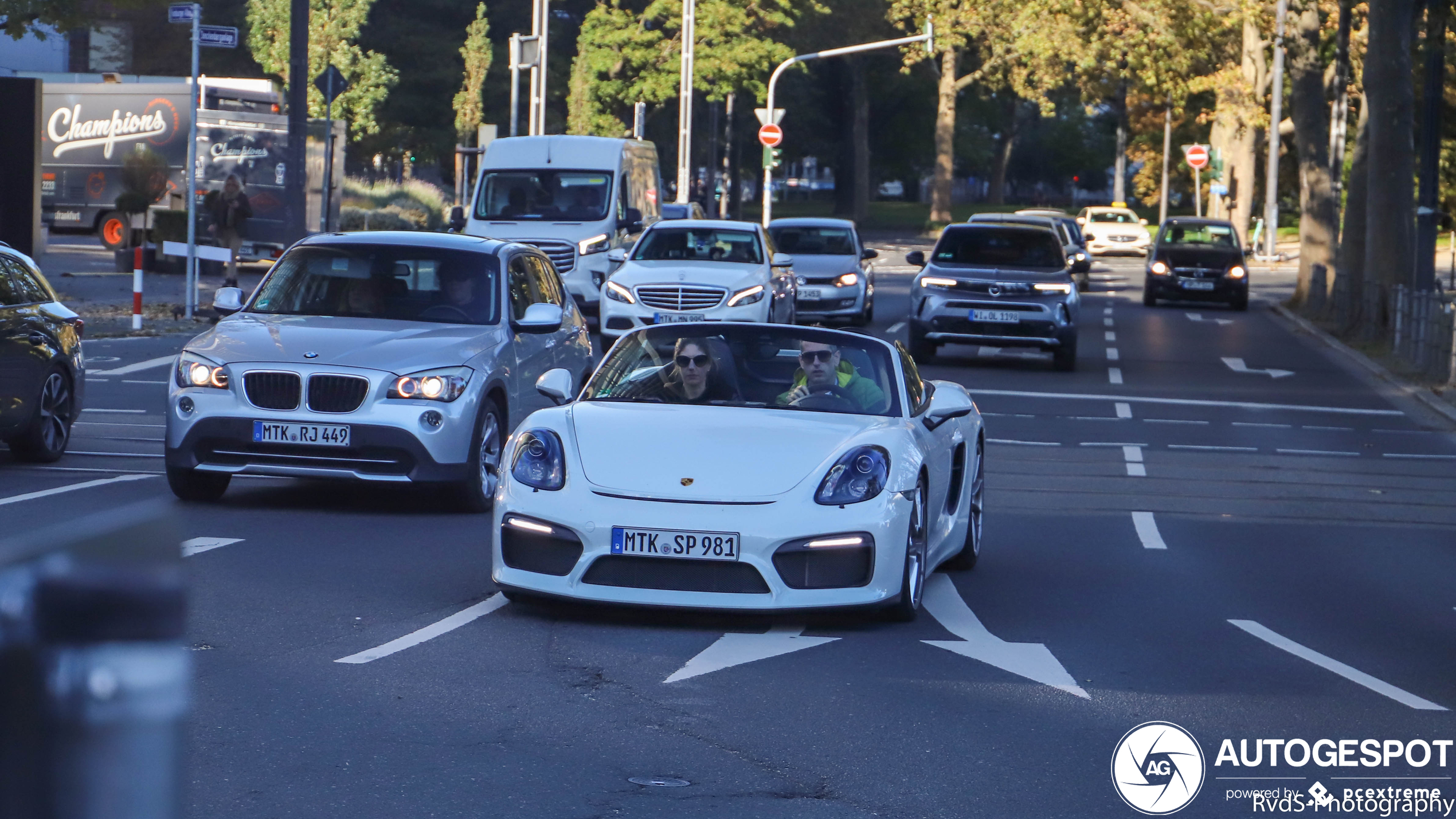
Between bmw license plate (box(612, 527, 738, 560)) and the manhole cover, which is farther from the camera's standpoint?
bmw license plate (box(612, 527, 738, 560))

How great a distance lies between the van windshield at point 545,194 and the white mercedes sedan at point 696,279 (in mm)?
2538

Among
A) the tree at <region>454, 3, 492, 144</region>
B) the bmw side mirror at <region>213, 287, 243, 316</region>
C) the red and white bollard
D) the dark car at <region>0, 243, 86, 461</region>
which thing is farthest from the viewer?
the tree at <region>454, 3, 492, 144</region>

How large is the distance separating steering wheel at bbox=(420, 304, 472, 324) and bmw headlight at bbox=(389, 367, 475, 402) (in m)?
0.88

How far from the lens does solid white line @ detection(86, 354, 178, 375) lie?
19156 mm

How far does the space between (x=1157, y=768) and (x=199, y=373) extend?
6.62 meters

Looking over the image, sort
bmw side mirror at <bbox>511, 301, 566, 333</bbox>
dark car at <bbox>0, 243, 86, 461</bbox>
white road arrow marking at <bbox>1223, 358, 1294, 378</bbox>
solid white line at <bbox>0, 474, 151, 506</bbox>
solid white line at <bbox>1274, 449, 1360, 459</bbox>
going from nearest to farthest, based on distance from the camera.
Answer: solid white line at <bbox>0, 474, 151, 506</bbox> < bmw side mirror at <bbox>511, 301, 566, 333</bbox> < dark car at <bbox>0, 243, 86, 461</bbox> < solid white line at <bbox>1274, 449, 1360, 459</bbox> < white road arrow marking at <bbox>1223, 358, 1294, 378</bbox>

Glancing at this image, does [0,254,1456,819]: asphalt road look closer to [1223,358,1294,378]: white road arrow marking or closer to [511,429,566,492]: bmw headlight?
[511,429,566,492]: bmw headlight

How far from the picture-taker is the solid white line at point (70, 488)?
34.9 ft

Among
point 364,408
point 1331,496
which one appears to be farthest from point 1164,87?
point 364,408

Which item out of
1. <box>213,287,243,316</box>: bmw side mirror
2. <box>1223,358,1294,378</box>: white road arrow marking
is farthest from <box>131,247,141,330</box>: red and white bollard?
<box>1223,358,1294,378</box>: white road arrow marking

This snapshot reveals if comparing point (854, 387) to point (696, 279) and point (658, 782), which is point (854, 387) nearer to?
point (658, 782)

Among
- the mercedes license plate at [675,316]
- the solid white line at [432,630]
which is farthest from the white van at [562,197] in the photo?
the solid white line at [432,630]

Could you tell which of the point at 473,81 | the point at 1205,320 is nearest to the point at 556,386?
the point at 1205,320

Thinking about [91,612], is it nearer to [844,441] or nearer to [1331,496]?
[844,441]
